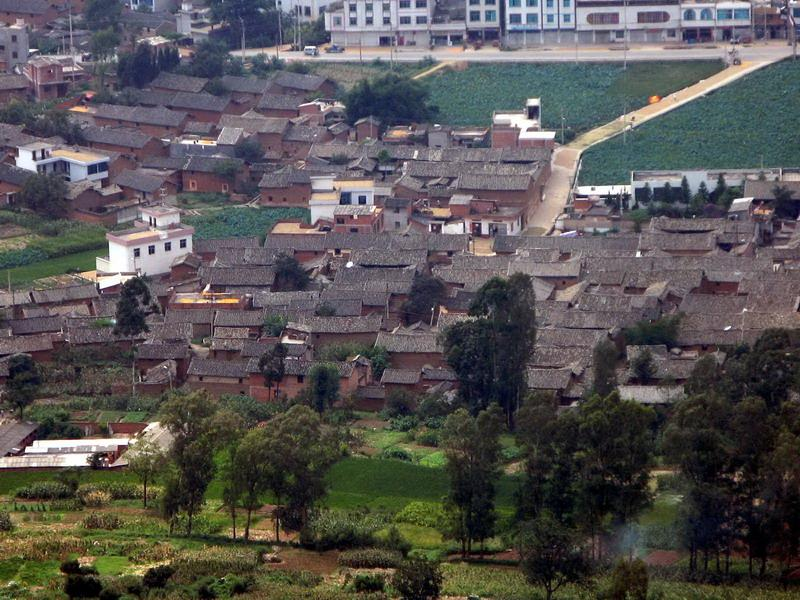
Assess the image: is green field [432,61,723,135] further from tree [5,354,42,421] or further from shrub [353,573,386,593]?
shrub [353,573,386,593]

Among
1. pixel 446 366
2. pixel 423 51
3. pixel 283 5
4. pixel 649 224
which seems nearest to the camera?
pixel 446 366

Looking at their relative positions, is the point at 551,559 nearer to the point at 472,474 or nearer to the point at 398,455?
the point at 472,474

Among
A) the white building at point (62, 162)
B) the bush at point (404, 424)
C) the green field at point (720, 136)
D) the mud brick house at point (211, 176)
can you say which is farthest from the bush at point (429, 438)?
the white building at point (62, 162)

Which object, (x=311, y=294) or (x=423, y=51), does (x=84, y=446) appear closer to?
(x=311, y=294)

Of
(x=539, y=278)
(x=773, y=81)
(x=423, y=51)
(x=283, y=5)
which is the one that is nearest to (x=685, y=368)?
(x=539, y=278)

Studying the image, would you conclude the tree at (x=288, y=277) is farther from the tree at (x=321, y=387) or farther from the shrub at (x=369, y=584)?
the shrub at (x=369, y=584)

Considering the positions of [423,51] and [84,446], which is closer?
[84,446]

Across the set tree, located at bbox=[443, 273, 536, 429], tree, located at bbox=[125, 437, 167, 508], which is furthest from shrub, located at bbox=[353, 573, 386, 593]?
tree, located at bbox=[443, 273, 536, 429]
